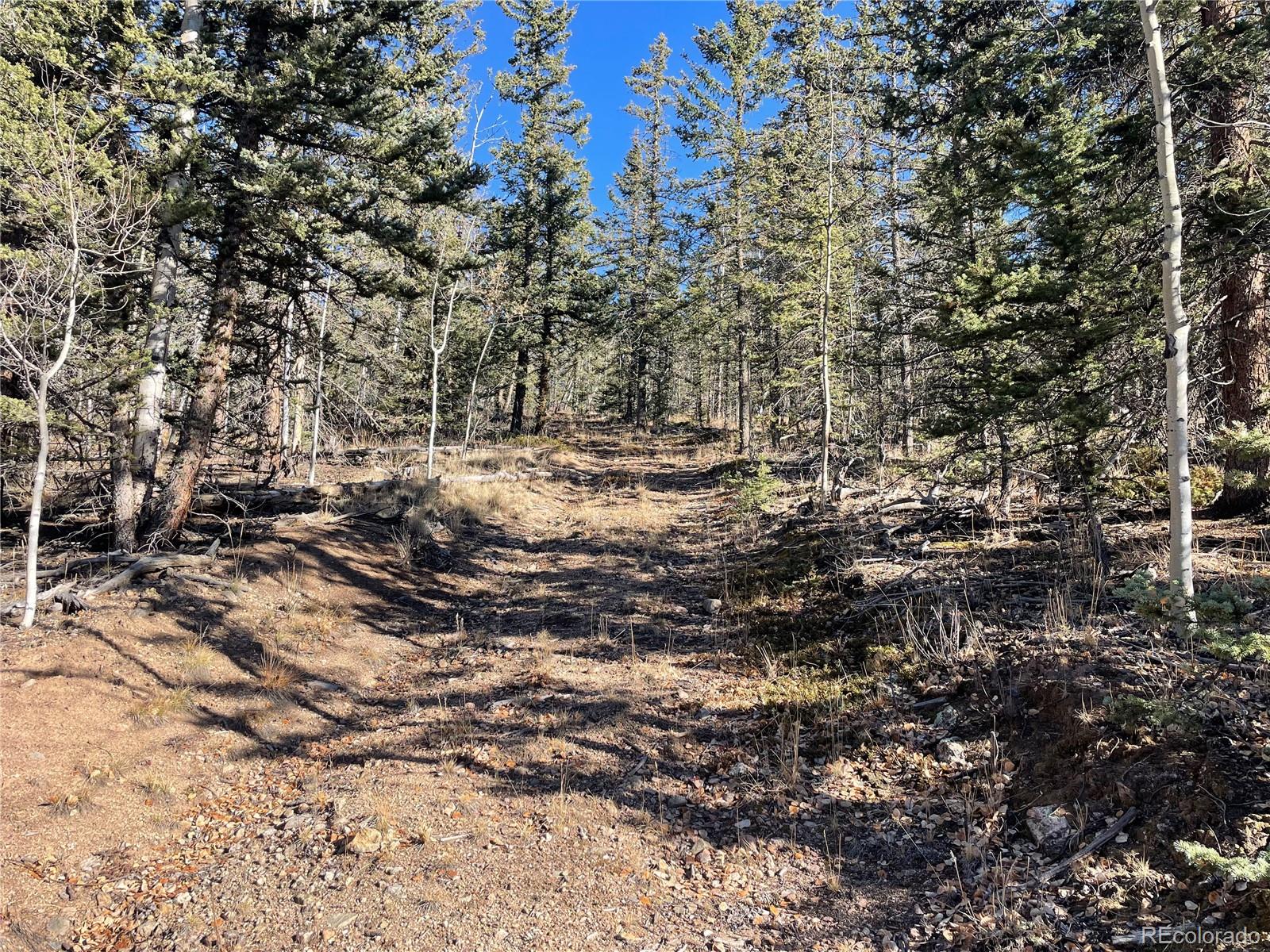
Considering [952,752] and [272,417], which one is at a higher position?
[272,417]

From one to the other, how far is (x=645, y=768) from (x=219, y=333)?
924cm

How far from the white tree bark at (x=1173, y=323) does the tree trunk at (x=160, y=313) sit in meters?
11.1

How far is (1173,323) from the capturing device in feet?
15.3

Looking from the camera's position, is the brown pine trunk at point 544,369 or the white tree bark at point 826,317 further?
the brown pine trunk at point 544,369

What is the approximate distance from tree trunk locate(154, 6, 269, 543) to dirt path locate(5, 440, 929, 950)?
1990 millimetres

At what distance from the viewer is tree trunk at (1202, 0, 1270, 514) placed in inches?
267

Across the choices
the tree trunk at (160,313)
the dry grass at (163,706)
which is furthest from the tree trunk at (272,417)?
the dry grass at (163,706)

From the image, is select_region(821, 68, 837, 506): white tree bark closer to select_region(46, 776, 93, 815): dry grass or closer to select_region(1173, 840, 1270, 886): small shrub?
select_region(1173, 840, 1270, 886): small shrub

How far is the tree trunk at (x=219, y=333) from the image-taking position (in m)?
9.40

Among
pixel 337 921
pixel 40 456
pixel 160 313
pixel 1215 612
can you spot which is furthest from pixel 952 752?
pixel 160 313

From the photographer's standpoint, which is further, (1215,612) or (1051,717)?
(1051,717)

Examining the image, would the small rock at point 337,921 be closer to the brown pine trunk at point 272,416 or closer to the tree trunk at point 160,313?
the tree trunk at point 160,313

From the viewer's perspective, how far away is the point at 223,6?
31.7ft

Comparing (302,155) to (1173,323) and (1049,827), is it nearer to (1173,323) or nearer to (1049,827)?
(1173,323)
